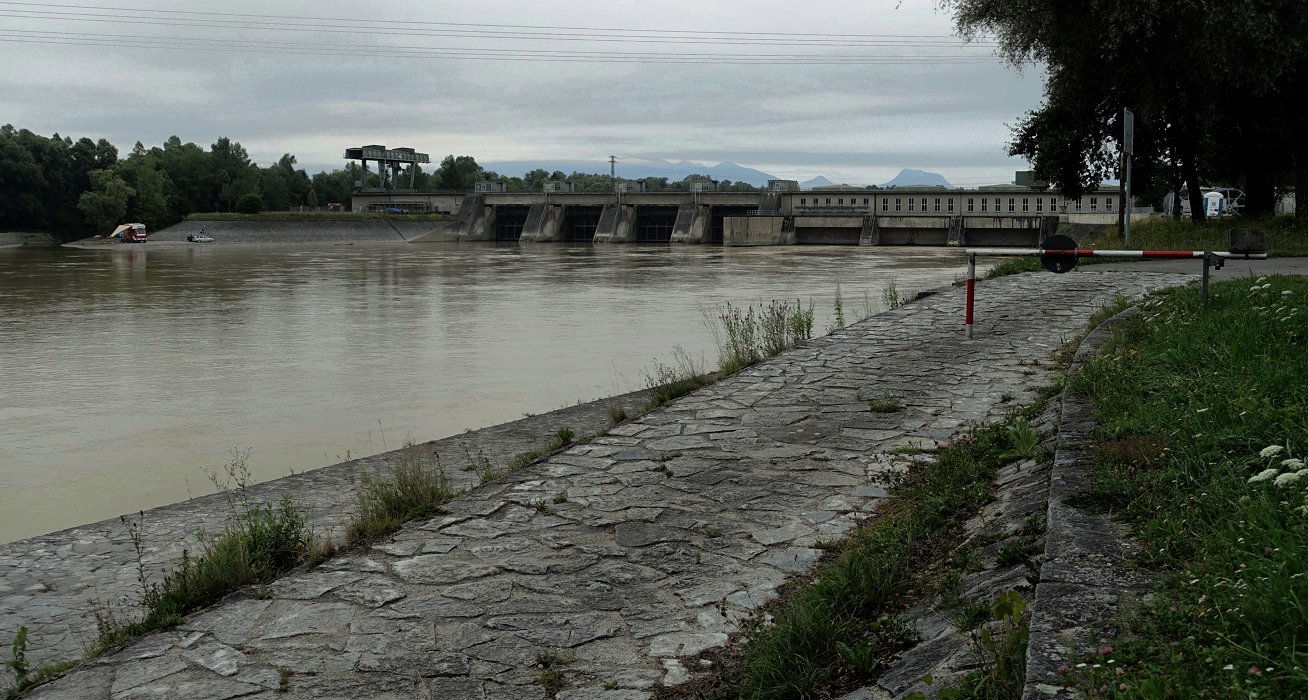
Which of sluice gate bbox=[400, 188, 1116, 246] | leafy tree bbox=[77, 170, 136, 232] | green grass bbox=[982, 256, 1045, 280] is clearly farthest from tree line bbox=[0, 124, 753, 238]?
green grass bbox=[982, 256, 1045, 280]

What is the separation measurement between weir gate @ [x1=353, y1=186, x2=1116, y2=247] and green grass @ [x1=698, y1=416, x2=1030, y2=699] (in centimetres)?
6295

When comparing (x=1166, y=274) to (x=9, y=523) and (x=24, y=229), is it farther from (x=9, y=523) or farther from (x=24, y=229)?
(x=24, y=229)

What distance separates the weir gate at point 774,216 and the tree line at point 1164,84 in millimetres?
33743

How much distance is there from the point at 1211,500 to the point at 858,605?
1.47 m

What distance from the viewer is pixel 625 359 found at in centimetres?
1752

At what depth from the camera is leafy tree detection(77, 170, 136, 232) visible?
9619cm

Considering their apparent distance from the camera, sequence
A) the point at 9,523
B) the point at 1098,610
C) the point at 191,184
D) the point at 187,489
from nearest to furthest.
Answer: the point at 1098,610 → the point at 9,523 → the point at 187,489 → the point at 191,184

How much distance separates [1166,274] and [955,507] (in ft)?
48.7

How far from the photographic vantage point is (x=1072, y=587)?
3.95 metres

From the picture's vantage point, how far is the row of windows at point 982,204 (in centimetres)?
7900

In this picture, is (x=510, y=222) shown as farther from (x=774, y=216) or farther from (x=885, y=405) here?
(x=885, y=405)

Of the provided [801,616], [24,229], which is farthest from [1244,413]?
[24,229]

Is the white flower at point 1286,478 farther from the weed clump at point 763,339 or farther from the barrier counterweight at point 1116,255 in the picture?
the weed clump at point 763,339

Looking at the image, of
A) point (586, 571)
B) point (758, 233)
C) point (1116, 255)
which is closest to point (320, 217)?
point (758, 233)
